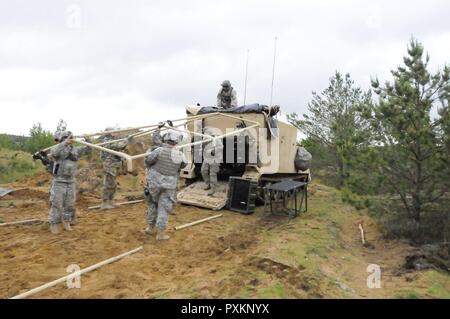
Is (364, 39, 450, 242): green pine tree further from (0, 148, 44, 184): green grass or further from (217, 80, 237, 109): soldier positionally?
(0, 148, 44, 184): green grass

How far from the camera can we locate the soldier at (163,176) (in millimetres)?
7477

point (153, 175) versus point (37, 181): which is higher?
point (153, 175)

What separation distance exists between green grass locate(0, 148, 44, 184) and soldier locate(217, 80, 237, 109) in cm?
870

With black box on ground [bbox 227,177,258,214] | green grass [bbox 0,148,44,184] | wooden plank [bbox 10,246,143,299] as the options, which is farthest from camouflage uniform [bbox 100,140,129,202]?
green grass [bbox 0,148,44,184]

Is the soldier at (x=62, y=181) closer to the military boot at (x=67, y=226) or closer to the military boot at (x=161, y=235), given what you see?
the military boot at (x=67, y=226)

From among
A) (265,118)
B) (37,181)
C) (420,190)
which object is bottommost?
(37,181)

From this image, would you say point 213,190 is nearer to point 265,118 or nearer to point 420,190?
point 265,118

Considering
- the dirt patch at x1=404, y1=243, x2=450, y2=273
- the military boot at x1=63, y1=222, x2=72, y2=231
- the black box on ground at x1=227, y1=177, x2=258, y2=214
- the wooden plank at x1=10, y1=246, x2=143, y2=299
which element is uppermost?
the black box on ground at x1=227, y1=177, x2=258, y2=214

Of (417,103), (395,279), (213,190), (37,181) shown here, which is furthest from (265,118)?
Answer: (37,181)

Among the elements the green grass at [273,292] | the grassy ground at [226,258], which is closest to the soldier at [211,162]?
the grassy ground at [226,258]

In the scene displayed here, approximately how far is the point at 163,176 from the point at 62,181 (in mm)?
1913

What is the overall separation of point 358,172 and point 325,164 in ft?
31.3

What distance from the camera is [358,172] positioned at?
838cm

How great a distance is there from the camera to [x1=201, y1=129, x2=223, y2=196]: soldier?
10.6 metres
